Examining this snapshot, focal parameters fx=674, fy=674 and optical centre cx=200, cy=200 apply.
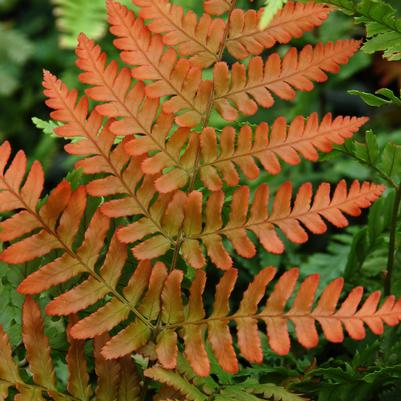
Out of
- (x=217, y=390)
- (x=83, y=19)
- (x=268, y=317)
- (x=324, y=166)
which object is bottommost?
(x=324, y=166)

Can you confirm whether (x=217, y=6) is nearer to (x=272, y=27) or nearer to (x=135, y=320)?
(x=272, y=27)

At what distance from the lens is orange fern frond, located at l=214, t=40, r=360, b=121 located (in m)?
0.69

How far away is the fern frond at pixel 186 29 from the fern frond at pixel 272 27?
0.02 metres

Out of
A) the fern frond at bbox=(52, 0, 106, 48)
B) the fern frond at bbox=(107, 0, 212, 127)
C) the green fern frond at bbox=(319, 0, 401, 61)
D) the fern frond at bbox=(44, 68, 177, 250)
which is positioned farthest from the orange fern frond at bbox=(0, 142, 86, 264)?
the fern frond at bbox=(52, 0, 106, 48)

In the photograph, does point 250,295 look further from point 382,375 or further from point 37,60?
point 37,60

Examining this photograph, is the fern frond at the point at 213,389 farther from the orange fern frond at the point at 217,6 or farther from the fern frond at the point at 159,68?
the orange fern frond at the point at 217,6

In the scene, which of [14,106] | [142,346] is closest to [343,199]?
[142,346]

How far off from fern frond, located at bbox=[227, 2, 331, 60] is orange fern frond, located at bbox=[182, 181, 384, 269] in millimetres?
153

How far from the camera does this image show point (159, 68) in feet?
2.29

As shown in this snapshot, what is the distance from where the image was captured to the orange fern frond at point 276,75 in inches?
27.0

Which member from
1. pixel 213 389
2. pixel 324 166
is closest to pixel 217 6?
pixel 213 389

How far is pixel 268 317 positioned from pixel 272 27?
0.30 m

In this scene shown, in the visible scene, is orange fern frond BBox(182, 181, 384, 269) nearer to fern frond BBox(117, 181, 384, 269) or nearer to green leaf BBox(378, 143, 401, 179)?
fern frond BBox(117, 181, 384, 269)

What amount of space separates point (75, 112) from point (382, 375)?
43cm
